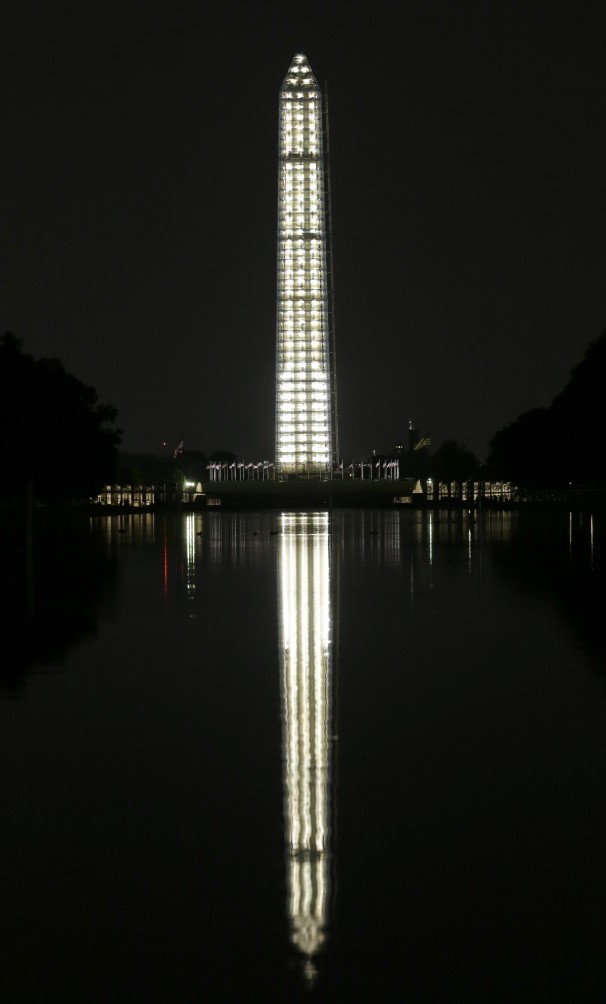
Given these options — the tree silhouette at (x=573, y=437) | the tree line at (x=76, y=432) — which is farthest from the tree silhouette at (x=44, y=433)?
the tree silhouette at (x=573, y=437)

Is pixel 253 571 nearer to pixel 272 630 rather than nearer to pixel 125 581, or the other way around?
pixel 125 581

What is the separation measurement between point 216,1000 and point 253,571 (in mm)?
22708

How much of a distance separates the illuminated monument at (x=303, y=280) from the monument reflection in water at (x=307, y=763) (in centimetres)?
13401

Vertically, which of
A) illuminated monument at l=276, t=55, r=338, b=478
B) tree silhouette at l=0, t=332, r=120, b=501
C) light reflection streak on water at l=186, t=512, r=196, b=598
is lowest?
light reflection streak on water at l=186, t=512, r=196, b=598

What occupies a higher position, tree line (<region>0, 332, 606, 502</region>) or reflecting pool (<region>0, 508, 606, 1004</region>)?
tree line (<region>0, 332, 606, 502</region>)

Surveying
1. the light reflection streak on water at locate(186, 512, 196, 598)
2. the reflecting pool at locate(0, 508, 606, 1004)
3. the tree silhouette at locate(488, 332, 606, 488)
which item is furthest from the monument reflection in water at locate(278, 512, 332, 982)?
the tree silhouette at locate(488, 332, 606, 488)

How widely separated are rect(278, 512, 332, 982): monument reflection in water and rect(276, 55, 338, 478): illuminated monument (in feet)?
440

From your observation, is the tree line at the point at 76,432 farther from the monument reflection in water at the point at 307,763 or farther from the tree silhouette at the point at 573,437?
the monument reflection in water at the point at 307,763

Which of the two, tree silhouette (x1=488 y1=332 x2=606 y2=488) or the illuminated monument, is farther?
the illuminated monument

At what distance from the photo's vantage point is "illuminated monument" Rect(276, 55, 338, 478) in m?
153

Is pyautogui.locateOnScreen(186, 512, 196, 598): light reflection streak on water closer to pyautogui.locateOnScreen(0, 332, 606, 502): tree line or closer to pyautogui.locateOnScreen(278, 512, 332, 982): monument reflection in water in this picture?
pyautogui.locateOnScreen(278, 512, 332, 982): monument reflection in water

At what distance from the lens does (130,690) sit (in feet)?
39.0

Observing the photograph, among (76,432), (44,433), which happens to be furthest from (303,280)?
(44,433)

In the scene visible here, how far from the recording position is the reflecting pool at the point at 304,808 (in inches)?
210
